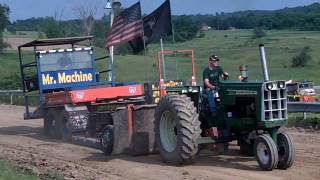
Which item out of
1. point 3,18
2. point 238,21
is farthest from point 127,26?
point 3,18

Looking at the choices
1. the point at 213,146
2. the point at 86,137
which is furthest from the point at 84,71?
the point at 213,146

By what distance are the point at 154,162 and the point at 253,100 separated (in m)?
2.39

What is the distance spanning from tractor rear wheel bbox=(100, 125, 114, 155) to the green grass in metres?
2.13

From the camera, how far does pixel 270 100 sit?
33.1ft

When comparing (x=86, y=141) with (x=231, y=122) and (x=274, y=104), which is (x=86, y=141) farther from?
(x=274, y=104)

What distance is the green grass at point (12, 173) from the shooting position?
31.7ft

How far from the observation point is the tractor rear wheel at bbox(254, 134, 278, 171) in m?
9.90

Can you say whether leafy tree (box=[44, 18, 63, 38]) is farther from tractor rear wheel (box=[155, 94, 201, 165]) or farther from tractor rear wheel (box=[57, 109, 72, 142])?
tractor rear wheel (box=[155, 94, 201, 165])

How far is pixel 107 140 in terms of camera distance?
1281 cm

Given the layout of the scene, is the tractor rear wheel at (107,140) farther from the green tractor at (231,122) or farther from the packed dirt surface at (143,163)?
→ the green tractor at (231,122)

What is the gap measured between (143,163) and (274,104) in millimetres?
2834

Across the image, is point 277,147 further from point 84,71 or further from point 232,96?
point 84,71

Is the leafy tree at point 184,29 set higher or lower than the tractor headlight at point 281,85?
higher

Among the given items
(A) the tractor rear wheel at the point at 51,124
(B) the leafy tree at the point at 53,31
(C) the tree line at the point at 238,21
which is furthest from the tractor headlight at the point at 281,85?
(B) the leafy tree at the point at 53,31
